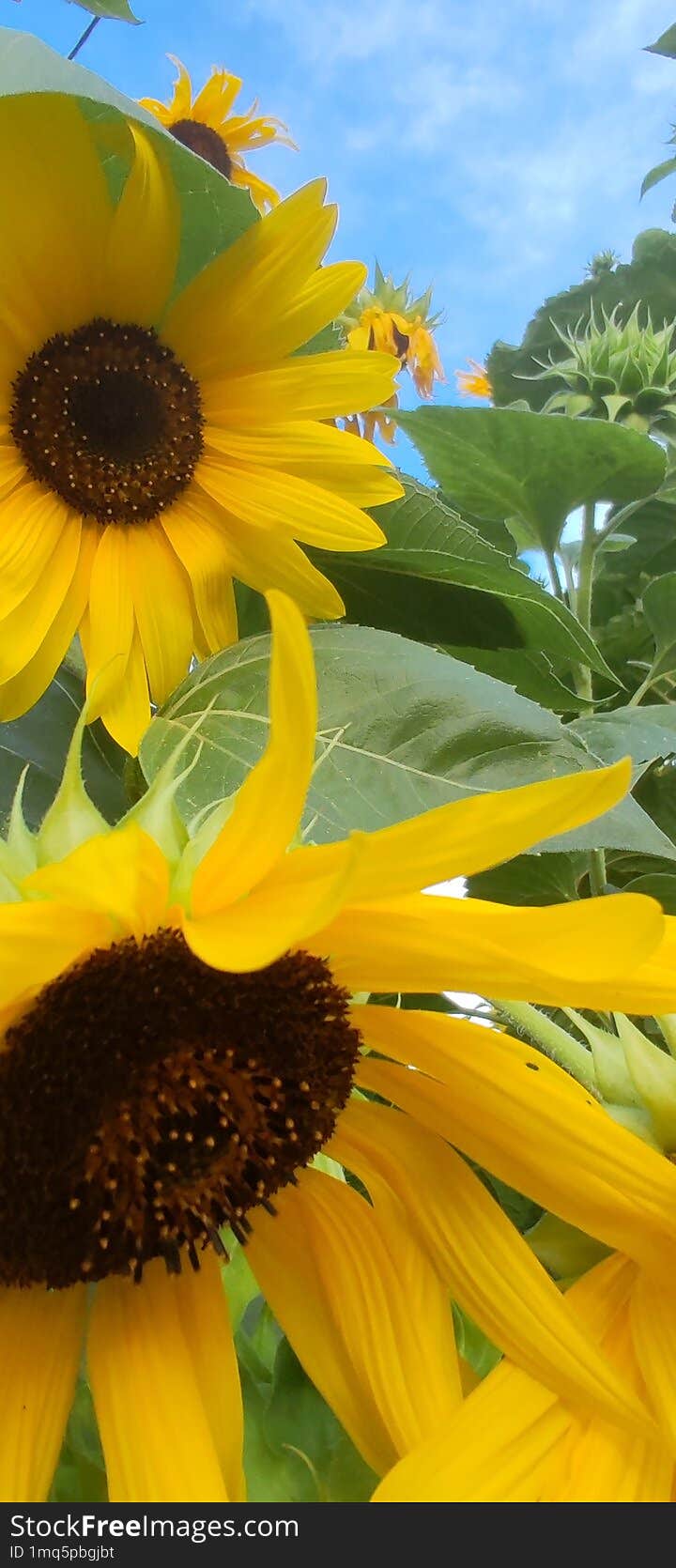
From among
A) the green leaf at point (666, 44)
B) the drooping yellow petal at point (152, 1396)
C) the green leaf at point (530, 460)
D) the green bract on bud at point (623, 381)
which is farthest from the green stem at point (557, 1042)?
the green leaf at point (666, 44)

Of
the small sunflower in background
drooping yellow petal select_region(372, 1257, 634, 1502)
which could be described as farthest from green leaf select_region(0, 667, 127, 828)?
the small sunflower in background

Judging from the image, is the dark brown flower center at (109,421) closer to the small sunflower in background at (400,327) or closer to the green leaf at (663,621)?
the green leaf at (663,621)

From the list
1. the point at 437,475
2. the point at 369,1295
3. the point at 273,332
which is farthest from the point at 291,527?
the point at 369,1295

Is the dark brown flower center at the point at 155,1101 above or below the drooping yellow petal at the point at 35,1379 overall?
above

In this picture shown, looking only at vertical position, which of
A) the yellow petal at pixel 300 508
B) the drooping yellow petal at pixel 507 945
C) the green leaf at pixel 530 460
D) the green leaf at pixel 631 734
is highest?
the green leaf at pixel 530 460

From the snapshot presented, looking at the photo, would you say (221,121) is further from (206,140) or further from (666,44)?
(666,44)

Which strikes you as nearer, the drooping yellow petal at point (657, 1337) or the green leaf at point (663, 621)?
the drooping yellow petal at point (657, 1337)

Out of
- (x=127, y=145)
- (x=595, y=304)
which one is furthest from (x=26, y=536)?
(x=595, y=304)
